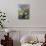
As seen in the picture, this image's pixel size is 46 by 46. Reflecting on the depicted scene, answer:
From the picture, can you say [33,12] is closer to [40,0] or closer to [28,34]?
[40,0]

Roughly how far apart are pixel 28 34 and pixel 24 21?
0.38 meters

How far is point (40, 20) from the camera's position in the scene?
392 cm

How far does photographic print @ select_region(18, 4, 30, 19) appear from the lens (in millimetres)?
3877

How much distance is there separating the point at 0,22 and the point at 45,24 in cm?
124

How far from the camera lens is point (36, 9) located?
390cm

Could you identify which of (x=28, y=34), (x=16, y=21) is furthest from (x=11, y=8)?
(x=28, y=34)

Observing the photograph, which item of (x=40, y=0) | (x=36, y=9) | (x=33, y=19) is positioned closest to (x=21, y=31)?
(x=33, y=19)

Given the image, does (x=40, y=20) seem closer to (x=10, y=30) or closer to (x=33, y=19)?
(x=33, y=19)

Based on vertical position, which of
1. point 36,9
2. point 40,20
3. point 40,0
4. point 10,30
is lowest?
point 10,30

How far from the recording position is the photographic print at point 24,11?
12.7ft

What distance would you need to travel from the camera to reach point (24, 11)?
3.89 m

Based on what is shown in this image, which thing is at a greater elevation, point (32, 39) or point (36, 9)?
point (36, 9)

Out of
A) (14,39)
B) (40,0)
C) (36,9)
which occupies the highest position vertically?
(40,0)

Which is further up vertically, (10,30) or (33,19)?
(33,19)
